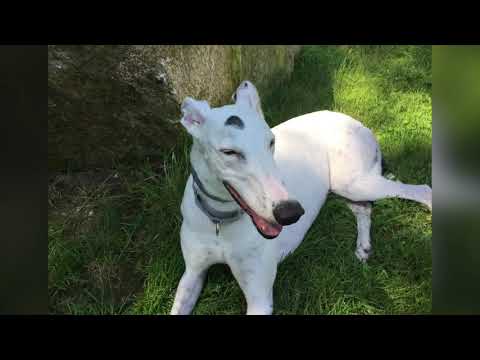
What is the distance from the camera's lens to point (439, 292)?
207cm

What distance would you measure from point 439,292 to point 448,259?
0.56 feet

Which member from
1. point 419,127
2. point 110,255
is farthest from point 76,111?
Answer: point 419,127

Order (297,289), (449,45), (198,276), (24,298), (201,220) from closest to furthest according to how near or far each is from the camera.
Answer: (449,45)
(24,298)
(201,220)
(198,276)
(297,289)

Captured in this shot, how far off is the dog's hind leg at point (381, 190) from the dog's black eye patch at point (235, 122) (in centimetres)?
159

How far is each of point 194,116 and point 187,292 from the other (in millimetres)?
1187

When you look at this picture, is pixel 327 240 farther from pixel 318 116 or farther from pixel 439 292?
pixel 439 292

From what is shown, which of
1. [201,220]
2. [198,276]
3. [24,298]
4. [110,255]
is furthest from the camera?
[110,255]

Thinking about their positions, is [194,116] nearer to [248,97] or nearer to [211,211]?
[248,97]

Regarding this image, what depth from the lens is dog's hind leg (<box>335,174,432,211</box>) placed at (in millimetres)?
3574

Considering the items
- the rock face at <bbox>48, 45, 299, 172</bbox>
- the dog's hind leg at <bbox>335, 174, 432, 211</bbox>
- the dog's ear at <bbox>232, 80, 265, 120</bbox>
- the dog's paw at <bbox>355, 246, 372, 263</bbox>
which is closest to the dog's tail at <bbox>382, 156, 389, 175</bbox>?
the dog's hind leg at <bbox>335, 174, 432, 211</bbox>

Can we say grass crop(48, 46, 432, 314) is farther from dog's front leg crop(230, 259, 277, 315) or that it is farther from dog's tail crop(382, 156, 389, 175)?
dog's front leg crop(230, 259, 277, 315)

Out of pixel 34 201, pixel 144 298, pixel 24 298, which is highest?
pixel 34 201

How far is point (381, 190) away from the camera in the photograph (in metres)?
3.57

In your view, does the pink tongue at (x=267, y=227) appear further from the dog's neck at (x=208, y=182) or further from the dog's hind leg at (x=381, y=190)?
the dog's hind leg at (x=381, y=190)
